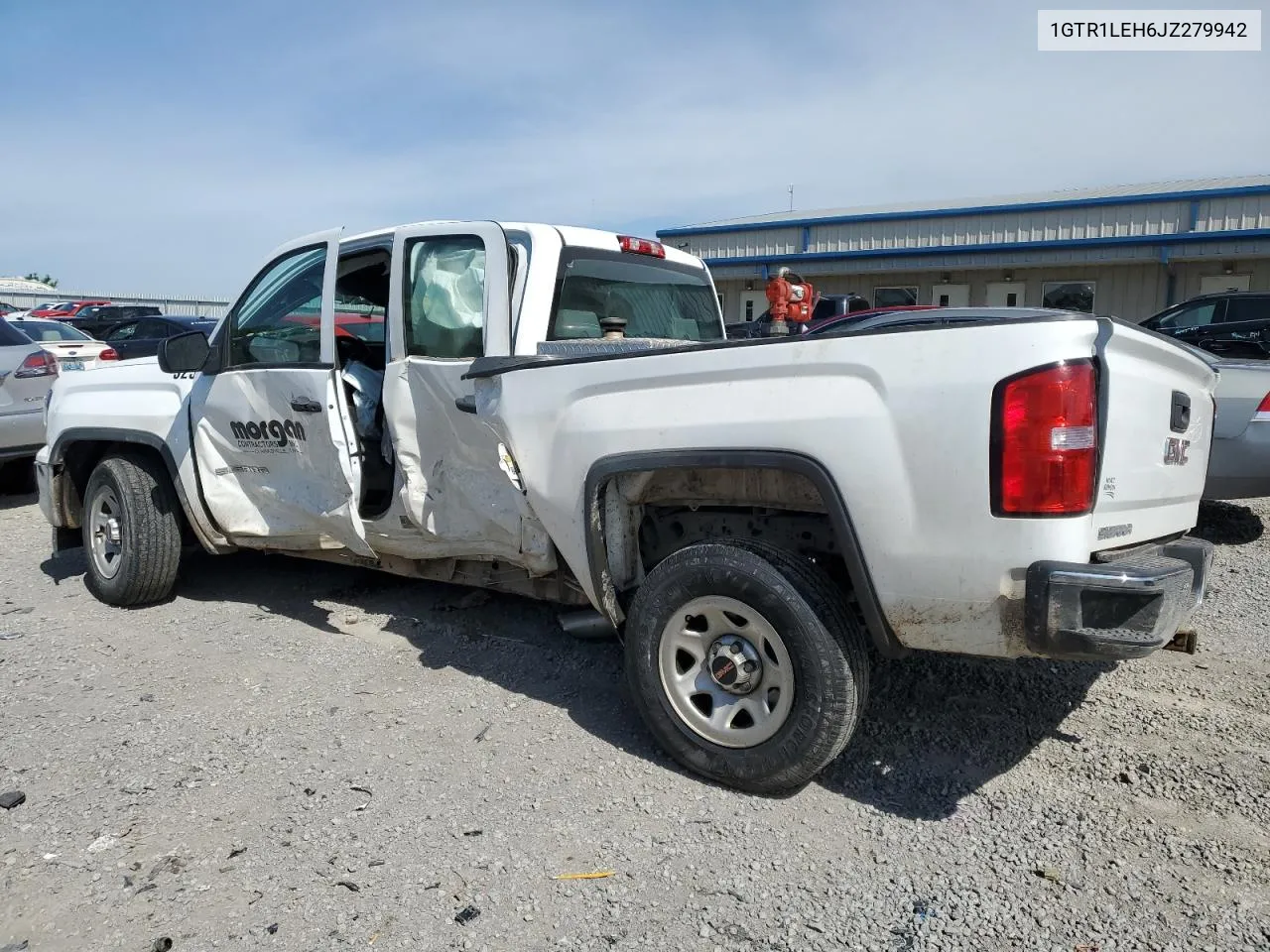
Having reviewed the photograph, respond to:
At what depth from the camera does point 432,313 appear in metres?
4.23

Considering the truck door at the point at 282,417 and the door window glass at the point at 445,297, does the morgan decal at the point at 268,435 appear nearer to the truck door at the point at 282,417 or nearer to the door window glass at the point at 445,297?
the truck door at the point at 282,417

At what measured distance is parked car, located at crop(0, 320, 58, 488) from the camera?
819cm

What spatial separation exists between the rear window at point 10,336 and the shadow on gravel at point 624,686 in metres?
4.23

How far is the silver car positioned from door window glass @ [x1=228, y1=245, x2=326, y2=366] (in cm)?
509

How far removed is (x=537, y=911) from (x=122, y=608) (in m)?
3.81

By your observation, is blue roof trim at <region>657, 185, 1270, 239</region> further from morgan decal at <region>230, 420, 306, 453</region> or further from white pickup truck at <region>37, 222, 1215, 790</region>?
morgan decal at <region>230, 420, 306, 453</region>

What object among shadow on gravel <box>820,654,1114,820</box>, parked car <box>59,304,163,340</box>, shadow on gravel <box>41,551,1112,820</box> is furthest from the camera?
parked car <box>59,304,163,340</box>

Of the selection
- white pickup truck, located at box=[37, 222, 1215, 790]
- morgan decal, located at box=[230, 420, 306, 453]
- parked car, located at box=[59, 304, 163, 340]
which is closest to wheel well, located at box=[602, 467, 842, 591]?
white pickup truck, located at box=[37, 222, 1215, 790]

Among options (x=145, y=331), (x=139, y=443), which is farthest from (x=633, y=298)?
(x=145, y=331)

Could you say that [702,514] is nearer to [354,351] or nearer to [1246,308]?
[354,351]

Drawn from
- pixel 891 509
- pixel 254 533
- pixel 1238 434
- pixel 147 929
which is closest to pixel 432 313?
pixel 254 533

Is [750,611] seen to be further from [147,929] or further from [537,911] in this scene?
[147,929]

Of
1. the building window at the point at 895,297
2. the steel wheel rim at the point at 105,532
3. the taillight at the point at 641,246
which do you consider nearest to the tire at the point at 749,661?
the taillight at the point at 641,246

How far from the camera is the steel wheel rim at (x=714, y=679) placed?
3.11m
